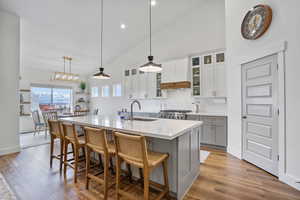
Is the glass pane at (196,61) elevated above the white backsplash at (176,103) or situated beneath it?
elevated above

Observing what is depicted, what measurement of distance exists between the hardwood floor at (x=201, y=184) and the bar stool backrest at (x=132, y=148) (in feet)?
2.43

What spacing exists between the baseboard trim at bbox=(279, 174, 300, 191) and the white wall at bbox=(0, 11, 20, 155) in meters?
5.57

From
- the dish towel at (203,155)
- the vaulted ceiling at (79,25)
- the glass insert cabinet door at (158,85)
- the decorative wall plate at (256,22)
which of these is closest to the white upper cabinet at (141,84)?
the glass insert cabinet door at (158,85)

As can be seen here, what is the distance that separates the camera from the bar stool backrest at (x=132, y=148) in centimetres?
141

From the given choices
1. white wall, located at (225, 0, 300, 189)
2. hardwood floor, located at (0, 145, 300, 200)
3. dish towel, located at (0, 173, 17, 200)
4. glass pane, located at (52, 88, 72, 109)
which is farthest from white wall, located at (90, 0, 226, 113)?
dish towel, located at (0, 173, 17, 200)

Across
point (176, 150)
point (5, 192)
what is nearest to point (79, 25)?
point (5, 192)

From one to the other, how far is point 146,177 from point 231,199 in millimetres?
1252

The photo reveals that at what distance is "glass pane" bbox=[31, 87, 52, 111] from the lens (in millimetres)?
5965

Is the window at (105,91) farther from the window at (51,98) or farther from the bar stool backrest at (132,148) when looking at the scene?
the bar stool backrest at (132,148)

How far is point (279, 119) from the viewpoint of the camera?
2.32 metres

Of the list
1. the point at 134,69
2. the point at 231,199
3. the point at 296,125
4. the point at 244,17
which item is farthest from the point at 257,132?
the point at 134,69

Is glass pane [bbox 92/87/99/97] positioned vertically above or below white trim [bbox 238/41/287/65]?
below

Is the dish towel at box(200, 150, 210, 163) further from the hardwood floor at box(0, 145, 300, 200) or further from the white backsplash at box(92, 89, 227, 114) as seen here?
the white backsplash at box(92, 89, 227, 114)

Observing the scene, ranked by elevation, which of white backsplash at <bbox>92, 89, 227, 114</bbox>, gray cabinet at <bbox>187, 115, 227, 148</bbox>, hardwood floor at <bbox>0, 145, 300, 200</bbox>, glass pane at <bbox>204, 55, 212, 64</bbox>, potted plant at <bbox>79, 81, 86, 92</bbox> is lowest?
hardwood floor at <bbox>0, 145, 300, 200</bbox>
